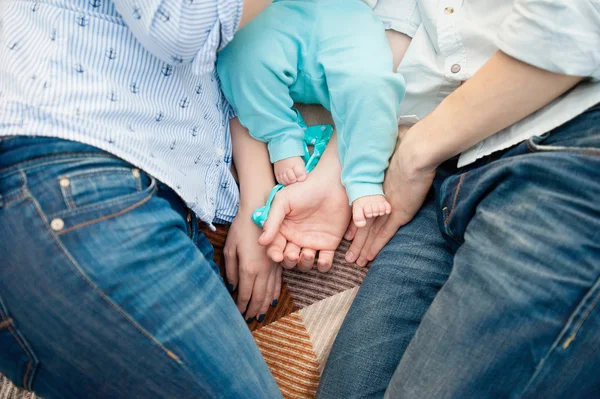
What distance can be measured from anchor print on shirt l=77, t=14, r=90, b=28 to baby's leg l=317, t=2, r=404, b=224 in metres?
0.40

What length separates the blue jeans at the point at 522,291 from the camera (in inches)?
26.5

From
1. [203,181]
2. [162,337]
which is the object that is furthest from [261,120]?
[162,337]

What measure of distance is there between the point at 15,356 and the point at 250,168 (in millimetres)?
501

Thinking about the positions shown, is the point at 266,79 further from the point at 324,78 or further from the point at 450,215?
the point at 450,215

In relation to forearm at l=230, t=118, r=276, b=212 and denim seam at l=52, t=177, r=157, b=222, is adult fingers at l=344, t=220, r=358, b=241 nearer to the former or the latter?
forearm at l=230, t=118, r=276, b=212

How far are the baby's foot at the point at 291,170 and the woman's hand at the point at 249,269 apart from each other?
0.09m

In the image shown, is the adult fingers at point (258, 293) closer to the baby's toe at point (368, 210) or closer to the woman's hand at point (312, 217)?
the woman's hand at point (312, 217)

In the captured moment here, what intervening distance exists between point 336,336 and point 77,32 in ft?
2.05

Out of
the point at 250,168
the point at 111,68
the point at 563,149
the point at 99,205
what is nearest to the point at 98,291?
the point at 99,205

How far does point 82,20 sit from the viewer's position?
2.32 feet

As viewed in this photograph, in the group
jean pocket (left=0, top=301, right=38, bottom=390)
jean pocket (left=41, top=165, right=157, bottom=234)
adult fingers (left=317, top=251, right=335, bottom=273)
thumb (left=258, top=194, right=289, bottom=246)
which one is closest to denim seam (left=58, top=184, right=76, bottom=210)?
jean pocket (left=41, top=165, right=157, bottom=234)

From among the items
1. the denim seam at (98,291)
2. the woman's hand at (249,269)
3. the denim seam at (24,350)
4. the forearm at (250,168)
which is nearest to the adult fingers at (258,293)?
the woman's hand at (249,269)

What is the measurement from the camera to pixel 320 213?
3.22ft

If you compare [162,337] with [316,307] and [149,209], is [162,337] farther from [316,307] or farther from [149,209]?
[316,307]
